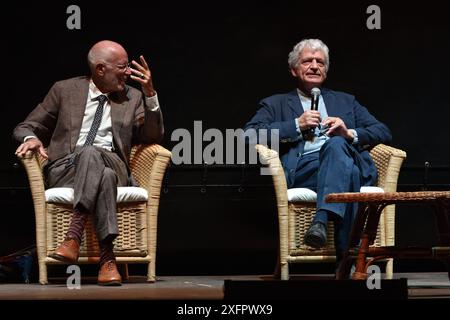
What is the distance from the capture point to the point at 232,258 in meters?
5.95

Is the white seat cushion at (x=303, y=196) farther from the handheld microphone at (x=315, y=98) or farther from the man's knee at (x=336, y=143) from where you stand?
the handheld microphone at (x=315, y=98)

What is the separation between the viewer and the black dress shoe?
15.4 feet

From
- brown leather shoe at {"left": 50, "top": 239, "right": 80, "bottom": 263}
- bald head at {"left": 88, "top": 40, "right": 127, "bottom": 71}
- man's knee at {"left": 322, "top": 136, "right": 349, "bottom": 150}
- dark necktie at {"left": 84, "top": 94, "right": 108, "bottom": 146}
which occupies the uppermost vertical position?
bald head at {"left": 88, "top": 40, "right": 127, "bottom": 71}

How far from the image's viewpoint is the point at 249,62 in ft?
19.6

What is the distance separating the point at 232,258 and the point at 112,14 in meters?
1.64

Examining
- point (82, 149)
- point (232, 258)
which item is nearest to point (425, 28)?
point (232, 258)

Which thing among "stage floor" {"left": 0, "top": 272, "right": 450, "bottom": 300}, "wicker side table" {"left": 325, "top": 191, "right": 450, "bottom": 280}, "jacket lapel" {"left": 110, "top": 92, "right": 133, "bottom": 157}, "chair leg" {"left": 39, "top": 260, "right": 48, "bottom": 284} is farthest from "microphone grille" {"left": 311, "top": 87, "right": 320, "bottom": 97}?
"chair leg" {"left": 39, "top": 260, "right": 48, "bottom": 284}

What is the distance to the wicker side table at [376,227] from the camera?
4.05 m

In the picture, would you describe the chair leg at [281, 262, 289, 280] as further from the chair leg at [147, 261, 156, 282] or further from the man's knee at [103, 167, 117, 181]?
the man's knee at [103, 167, 117, 181]

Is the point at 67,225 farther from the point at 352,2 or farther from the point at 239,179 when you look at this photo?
the point at 352,2

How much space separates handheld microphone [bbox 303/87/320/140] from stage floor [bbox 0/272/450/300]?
A: 0.90 metres

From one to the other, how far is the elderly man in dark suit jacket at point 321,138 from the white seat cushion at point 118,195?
2.56 feet

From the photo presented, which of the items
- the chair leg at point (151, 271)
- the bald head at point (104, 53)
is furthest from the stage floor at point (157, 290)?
the bald head at point (104, 53)

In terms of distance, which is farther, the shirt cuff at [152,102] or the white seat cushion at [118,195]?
the shirt cuff at [152,102]
